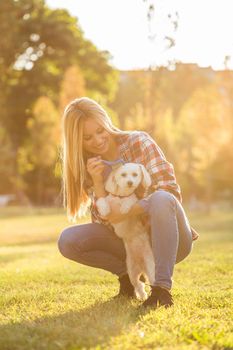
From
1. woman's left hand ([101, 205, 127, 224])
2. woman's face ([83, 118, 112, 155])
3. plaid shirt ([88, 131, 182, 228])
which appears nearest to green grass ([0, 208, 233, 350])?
woman's left hand ([101, 205, 127, 224])

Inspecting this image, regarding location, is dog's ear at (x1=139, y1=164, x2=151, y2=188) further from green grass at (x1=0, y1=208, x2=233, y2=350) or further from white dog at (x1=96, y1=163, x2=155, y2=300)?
green grass at (x1=0, y1=208, x2=233, y2=350)

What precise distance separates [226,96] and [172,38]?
40.2 feet

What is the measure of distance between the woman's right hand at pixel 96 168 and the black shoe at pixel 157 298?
0.90 meters

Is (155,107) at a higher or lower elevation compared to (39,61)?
lower

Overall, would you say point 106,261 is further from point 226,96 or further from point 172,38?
point 226,96

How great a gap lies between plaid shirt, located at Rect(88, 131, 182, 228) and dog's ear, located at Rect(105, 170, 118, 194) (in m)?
0.24

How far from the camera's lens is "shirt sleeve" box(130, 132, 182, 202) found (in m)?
4.73

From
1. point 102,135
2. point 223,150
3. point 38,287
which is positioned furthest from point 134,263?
point 223,150

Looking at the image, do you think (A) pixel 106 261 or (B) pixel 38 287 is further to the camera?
(B) pixel 38 287

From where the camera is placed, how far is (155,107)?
2123 cm

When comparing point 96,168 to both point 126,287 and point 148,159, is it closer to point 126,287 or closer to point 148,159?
point 148,159

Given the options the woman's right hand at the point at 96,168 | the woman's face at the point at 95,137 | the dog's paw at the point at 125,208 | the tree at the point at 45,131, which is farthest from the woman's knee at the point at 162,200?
the tree at the point at 45,131

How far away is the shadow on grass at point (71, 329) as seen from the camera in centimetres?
346

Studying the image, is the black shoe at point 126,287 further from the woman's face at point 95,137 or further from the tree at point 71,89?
the tree at point 71,89
